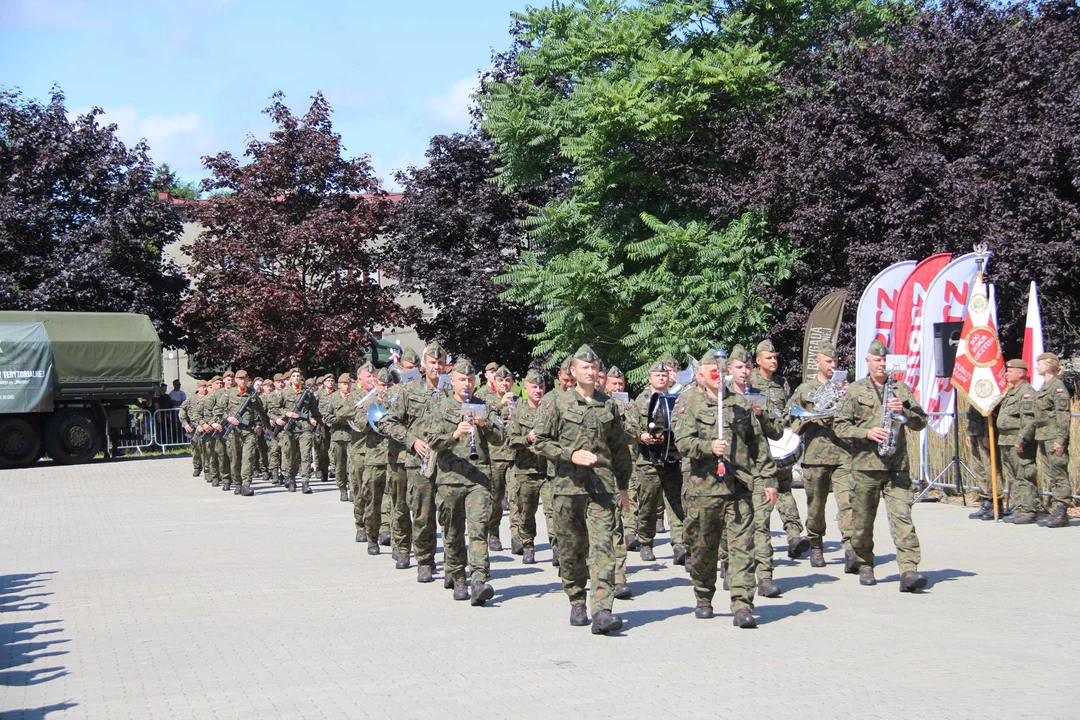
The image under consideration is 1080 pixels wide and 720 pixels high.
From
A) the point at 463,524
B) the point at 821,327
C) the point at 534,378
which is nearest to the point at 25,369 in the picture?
the point at 821,327

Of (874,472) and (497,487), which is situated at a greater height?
(874,472)

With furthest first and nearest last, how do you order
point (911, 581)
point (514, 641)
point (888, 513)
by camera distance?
1. point (888, 513)
2. point (911, 581)
3. point (514, 641)

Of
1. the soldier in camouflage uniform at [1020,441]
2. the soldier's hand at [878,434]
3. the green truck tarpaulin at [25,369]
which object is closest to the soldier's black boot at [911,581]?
the soldier's hand at [878,434]

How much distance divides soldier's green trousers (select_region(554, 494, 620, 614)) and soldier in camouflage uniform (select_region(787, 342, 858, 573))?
3.03m

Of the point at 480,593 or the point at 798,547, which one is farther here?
the point at 798,547

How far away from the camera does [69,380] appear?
29.6 meters

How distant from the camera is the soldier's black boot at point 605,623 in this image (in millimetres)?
8711

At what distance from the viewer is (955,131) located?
2319cm

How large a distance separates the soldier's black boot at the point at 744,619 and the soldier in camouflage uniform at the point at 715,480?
0.41 feet

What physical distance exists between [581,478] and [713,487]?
106 centimetres

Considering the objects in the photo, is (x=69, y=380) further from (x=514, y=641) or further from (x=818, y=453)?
(x=514, y=641)

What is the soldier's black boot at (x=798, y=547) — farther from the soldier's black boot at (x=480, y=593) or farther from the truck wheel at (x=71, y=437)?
the truck wheel at (x=71, y=437)

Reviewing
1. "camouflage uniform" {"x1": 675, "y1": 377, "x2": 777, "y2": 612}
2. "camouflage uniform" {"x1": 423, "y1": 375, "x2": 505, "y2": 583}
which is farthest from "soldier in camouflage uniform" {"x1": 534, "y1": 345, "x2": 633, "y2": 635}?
"camouflage uniform" {"x1": 423, "y1": 375, "x2": 505, "y2": 583}

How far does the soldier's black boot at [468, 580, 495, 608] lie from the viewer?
10070 millimetres
